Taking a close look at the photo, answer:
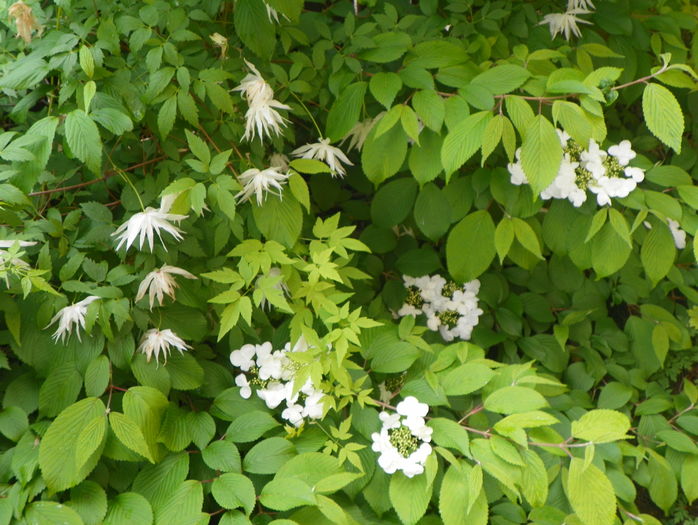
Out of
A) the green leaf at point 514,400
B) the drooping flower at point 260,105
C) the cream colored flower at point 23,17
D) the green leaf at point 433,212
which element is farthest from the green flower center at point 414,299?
the cream colored flower at point 23,17

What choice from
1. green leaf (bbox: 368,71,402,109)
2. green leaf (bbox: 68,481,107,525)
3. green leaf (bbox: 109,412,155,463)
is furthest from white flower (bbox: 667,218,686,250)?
green leaf (bbox: 68,481,107,525)

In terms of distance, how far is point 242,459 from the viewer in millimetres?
1406

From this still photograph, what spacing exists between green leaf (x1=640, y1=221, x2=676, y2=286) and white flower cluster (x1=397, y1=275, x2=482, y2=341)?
0.48 m

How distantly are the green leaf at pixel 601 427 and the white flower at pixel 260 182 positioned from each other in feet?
2.56

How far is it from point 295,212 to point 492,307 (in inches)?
30.7

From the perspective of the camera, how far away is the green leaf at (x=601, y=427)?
1.23 meters

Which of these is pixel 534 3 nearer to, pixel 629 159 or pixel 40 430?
pixel 629 159

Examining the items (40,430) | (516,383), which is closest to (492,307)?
(516,383)

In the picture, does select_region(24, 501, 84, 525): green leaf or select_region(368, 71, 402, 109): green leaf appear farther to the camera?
select_region(368, 71, 402, 109): green leaf

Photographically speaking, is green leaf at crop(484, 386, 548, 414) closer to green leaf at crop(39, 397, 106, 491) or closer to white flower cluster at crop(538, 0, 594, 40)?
green leaf at crop(39, 397, 106, 491)

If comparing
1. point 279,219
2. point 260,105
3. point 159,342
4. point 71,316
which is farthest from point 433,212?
point 71,316

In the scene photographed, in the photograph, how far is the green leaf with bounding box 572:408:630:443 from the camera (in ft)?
4.03

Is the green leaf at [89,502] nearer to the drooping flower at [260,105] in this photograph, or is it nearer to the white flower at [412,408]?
the white flower at [412,408]

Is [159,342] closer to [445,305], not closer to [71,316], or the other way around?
[71,316]
